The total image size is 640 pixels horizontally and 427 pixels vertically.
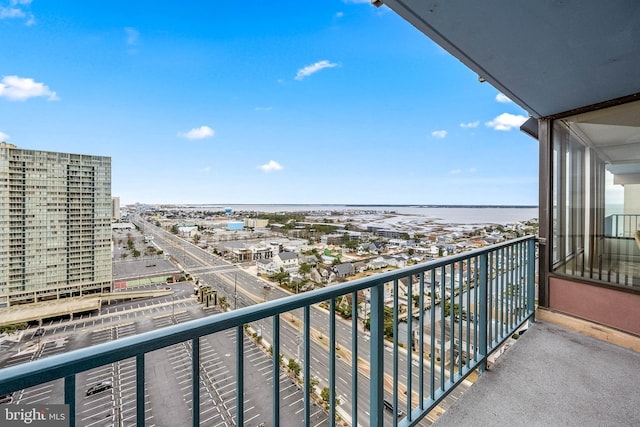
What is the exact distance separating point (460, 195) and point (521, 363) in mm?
5660

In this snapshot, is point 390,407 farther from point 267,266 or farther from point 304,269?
point 267,266

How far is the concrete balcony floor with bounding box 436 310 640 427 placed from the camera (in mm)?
1620

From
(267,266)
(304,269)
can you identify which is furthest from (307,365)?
(267,266)

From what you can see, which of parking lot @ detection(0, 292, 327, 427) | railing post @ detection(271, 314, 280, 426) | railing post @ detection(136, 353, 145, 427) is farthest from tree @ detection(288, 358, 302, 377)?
railing post @ detection(136, 353, 145, 427)

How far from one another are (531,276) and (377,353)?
253 cm

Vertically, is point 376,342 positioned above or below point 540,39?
below

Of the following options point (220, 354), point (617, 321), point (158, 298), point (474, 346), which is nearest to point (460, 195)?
point (617, 321)

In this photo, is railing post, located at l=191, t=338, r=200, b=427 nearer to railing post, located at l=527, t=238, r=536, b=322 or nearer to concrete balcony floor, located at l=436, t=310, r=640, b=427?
concrete balcony floor, located at l=436, t=310, r=640, b=427

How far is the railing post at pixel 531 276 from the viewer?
9.37ft

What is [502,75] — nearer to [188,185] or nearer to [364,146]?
[188,185]

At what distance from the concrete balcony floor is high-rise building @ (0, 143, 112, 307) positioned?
3391 millimetres

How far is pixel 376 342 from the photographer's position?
125cm

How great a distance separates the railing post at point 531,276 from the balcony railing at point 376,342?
741 mm

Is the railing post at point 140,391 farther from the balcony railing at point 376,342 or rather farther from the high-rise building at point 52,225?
the high-rise building at point 52,225
